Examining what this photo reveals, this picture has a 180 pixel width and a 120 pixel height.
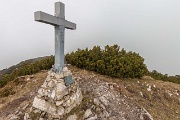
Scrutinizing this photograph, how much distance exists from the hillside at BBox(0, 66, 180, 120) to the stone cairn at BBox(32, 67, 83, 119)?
398 mm

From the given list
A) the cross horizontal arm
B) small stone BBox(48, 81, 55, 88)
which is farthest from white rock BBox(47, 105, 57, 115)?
the cross horizontal arm

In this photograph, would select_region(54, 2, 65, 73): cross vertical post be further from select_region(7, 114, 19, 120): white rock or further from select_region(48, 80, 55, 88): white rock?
select_region(7, 114, 19, 120): white rock

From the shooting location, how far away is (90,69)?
12352 millimetres

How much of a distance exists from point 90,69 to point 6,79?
6.11 meters

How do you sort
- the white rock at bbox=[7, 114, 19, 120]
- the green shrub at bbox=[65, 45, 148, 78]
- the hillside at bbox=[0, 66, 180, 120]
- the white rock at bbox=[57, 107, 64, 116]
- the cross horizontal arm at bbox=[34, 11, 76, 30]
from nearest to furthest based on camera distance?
1. the cross horizontal arm at bbox=[34, 11, 76, 30]
2. the white rock at bbox=[57, 107, 64, 116]
3. the white rock at bbox=[7, 114, 19, 120]
4. the hillside at bbox=[0, 66, 180, 120]
5. the green shrub at bbox=[65, 45, 148, 78]

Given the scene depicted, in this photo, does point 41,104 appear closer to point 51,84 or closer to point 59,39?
point 51,84

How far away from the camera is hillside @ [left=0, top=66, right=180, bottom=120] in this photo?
28.6 feet

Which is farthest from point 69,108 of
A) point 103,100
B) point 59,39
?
point 59,39

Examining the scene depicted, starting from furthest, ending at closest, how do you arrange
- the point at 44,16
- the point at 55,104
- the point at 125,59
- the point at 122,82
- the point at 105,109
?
the point at 125,59, the point at 122,82, the point at 105,109, the point at 55,104, the point at 44,16

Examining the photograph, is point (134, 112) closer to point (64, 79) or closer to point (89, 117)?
point (89, 117)

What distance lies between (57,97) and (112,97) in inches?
129

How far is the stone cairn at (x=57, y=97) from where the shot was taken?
7531 millimetres

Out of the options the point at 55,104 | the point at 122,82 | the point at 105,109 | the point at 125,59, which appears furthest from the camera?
the point at 125,59

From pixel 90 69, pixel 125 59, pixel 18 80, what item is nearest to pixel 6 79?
pixel 18 80
